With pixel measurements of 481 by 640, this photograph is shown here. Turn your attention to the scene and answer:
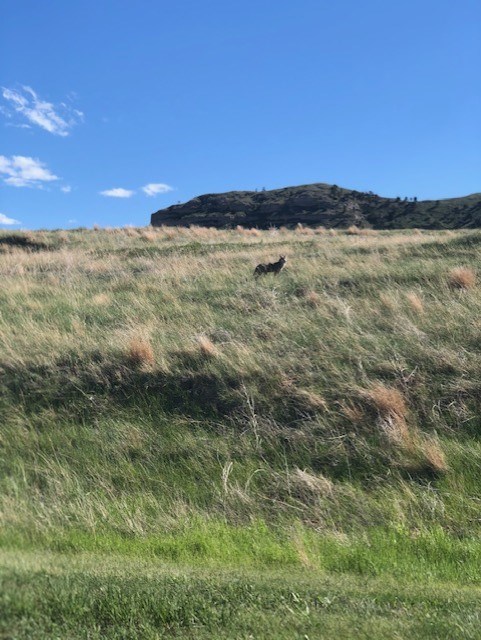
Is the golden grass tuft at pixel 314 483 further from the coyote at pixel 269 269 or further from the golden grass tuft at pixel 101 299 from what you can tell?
the coyote at pixel 269 269

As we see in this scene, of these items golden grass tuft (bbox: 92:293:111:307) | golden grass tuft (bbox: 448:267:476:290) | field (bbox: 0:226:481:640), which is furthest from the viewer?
golden grass tuft (bbox: 92:293:111:307)

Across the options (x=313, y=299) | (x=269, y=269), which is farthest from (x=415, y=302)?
(x=269, y=269)

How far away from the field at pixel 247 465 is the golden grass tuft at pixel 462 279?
0.04 metres

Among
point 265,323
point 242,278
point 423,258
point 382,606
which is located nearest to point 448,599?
point 382,606

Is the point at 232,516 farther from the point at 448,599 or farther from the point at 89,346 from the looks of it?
the point at 89,346

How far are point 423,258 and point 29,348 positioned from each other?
9403 millimetres

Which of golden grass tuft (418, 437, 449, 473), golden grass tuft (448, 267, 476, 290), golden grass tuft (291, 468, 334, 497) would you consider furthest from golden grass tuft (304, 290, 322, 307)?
golden grass tuft (291, 468, 334, 497)

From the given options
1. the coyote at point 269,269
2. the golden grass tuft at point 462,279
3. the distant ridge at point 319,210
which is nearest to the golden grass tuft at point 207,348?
the golden grass tuft at point 462,279

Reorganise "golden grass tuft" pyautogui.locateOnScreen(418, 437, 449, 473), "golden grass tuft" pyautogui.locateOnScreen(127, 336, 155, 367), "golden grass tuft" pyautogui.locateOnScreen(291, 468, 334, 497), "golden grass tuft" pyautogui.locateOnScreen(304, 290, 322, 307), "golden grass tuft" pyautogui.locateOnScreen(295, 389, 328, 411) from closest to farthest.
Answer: "golden grass tuft" pyautogui.locateOnScreen(291, 468, 334, 497), "golden grass tuft" pyautogui.locateOnScreen(418, 437, 449, 473), "golden grass tuft" pyautogui.locateOnScreen(295, 389, 328, 411), "golden grass tuft" pyautogui.locateOnScreen(127, 336, 155, 367), "golden grass tuft" pyautogui.locateOnScreen(304, 290, 322, 307)

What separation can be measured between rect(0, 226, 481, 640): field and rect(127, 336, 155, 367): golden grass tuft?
4cm

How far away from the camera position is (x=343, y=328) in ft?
25.8

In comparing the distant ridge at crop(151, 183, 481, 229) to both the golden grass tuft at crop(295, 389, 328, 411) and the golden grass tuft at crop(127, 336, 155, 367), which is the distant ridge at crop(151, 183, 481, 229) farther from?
the golden grass tuft at crop(295, 389, 328, 411)

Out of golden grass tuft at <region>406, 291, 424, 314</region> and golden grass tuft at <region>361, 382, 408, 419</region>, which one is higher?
golden grass tuft at <region>406, 291, 424, 314</region>

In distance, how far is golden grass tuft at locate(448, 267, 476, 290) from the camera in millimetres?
9438
